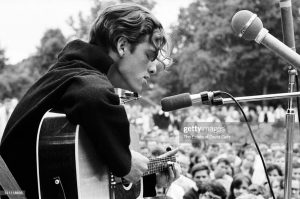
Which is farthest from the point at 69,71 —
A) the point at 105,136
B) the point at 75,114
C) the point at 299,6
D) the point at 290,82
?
the point at 299,6

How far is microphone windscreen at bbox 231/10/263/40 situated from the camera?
6.93ft

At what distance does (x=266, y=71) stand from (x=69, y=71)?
29.5m

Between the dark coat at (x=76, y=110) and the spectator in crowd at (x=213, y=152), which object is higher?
the dark coat at (x=76, y=110)

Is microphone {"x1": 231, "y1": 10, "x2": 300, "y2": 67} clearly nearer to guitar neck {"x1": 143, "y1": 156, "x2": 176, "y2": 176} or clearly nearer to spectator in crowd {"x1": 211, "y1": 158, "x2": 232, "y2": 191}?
guitar neck {"x1": 143, "y1": 156, "x2": 176, "y2": 176}

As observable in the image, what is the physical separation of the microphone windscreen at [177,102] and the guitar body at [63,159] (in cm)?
41

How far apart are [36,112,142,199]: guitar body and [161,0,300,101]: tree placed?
26736 millimetres

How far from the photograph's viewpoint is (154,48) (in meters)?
2.15

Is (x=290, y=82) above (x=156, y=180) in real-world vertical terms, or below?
above

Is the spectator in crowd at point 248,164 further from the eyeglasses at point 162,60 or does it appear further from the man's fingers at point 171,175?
the eyeglasses at point 162,60

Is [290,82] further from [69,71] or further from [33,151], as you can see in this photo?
[33,151]

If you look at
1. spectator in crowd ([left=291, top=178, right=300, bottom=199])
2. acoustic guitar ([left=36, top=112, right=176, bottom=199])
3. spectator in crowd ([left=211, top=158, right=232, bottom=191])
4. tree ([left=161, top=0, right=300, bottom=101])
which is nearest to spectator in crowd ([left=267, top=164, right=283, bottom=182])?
spectator in crowd ([left=291, top=178, right=300, bottom=199])

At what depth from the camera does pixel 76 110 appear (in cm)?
177

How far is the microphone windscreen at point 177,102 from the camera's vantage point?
6.91ft

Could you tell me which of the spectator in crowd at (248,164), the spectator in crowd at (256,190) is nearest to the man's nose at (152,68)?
the spectator in crowd at (256,190)
